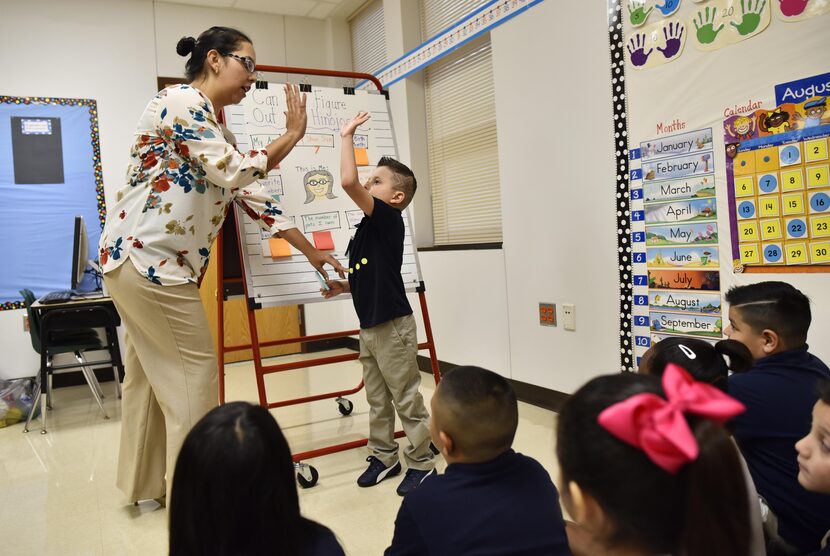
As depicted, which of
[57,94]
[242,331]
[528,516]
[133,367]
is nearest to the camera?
[528,516]

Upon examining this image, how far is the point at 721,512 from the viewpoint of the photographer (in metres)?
0.65

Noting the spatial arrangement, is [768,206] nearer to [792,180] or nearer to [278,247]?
[792,180]

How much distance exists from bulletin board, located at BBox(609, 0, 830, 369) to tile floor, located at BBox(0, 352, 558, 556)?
0.82 metres

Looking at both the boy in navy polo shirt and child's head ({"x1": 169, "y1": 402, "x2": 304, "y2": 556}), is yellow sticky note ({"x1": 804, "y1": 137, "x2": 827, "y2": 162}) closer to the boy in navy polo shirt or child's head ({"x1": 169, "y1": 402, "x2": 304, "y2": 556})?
the boy in navy polo shirt

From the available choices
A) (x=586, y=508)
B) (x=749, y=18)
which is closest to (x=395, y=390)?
(x=586, y=508)

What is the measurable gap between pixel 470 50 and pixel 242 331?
3.03 meters

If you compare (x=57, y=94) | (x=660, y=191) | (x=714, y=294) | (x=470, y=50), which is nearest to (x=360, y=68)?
(x=470, y=50)

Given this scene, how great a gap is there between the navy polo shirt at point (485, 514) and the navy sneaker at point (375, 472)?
51.8 inches

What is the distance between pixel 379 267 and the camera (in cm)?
223

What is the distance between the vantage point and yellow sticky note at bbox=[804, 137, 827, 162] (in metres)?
1.85

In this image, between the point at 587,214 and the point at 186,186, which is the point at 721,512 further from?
the point at 587,214

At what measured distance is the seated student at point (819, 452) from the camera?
979mm

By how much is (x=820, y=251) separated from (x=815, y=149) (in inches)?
12.7

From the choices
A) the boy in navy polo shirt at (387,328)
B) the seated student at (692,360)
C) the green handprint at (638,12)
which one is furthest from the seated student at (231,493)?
the green handprint at (638,12)
